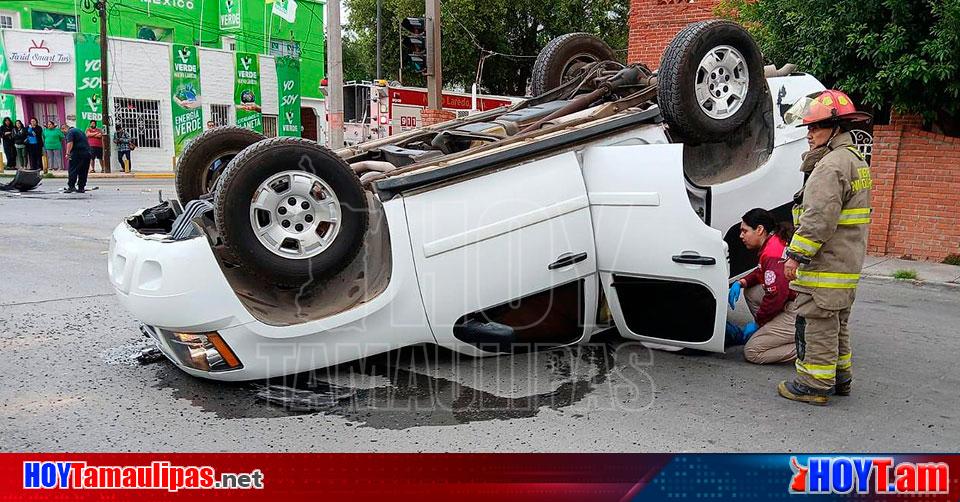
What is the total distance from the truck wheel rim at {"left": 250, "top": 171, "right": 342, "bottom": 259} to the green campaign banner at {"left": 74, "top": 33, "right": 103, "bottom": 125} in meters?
25.5

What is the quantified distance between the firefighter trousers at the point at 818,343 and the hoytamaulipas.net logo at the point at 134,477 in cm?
279

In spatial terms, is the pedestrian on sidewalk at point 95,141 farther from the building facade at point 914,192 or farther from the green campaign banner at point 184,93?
the building facade at point 914,192

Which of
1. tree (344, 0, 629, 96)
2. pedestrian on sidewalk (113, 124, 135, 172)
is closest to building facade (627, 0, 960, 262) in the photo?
tree (344, 0, 629, 96)

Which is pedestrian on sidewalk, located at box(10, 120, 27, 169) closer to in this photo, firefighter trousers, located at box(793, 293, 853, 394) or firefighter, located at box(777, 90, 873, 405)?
firefighter, located at box(777, 90, 873, 405)

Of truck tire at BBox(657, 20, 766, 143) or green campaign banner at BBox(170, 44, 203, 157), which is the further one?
green campaign banner at BBox(170, 44, 203, 157)

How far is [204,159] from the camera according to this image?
16.4ft

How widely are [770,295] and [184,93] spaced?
93.1ft

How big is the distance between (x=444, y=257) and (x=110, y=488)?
1.88 m

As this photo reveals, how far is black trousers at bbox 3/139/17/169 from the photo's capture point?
21328 mm

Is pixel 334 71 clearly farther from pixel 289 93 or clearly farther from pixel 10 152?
pixel 289 93

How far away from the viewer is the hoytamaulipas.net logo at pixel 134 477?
2.94 metres

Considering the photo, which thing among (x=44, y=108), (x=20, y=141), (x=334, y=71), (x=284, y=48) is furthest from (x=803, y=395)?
(x=284, y=48)

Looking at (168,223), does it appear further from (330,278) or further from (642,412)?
(642,412)

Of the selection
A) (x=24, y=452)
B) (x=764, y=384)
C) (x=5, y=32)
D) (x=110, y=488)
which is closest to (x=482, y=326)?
(x=764, y=384)
